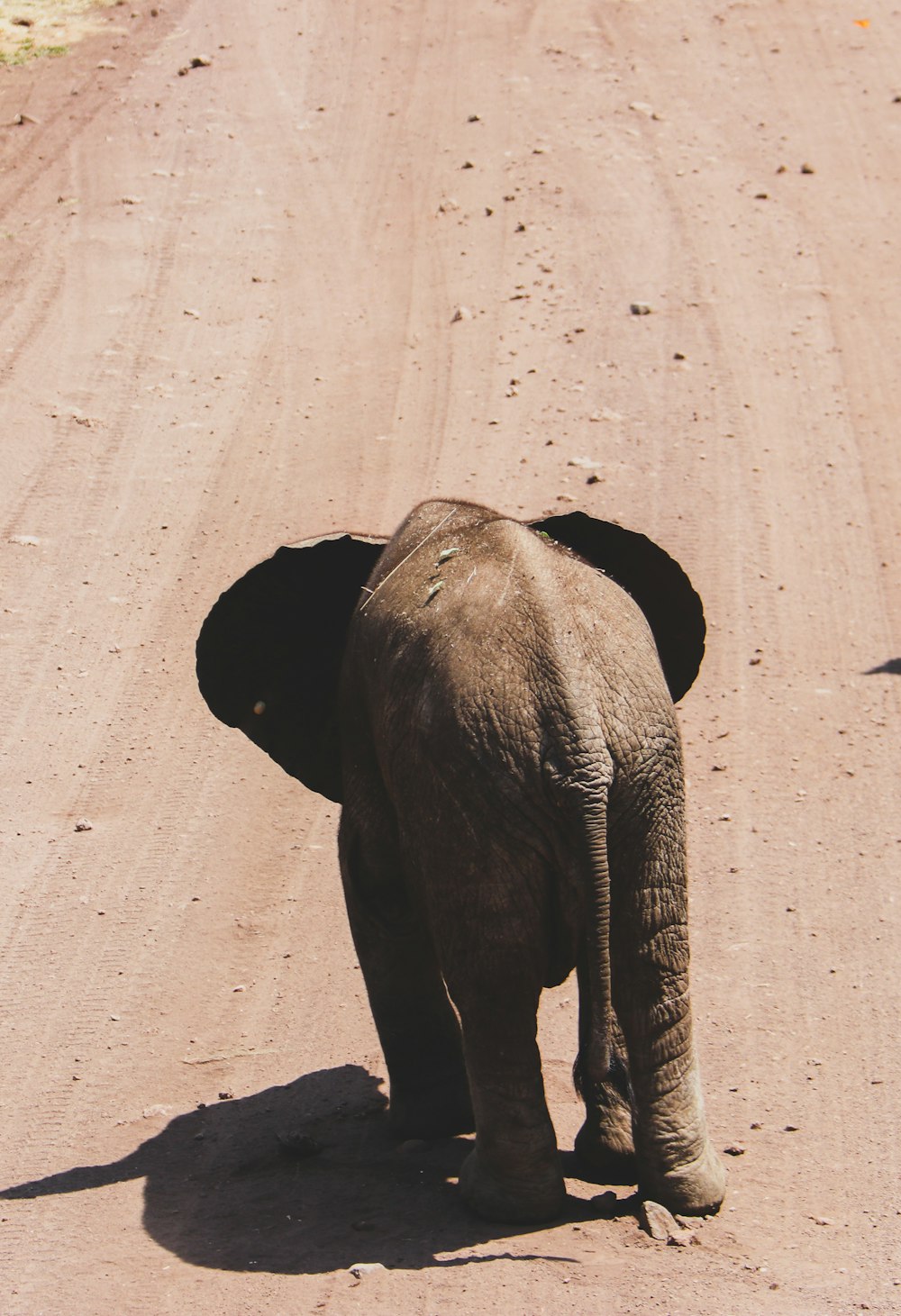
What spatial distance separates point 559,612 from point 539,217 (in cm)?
1111

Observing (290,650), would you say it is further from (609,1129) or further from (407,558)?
(609,1129)

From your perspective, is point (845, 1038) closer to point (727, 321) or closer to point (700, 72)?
point (727, 321)

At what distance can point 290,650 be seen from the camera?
6.49m

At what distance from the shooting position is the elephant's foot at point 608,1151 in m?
5.84

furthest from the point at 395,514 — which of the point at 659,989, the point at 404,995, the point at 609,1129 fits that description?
the point at 659,989

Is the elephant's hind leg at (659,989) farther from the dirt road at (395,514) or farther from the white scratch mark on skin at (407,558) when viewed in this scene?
the white scratch mark on skin at (407,558)

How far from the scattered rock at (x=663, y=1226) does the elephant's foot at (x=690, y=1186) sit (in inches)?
1.6

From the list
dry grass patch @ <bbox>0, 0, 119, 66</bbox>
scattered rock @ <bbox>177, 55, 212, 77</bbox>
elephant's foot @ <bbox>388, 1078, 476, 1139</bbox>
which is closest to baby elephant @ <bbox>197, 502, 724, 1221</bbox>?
elephant's foot @ <bbox>388, 1078, 476, 1139</bbox>

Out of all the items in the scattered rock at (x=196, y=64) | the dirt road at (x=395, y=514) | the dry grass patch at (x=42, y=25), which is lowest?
the dirt road at (x=395, y=514)

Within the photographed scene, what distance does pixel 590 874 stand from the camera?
4945 mm

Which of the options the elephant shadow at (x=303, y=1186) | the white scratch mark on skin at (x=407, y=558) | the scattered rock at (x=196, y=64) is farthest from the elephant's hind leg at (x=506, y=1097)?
the scattered rock at (x=196, y=64)

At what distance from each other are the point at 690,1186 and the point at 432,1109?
1.21 meters

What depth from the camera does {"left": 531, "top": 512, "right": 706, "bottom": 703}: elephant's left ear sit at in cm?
607

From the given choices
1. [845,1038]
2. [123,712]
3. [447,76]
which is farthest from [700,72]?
[845,1038]
